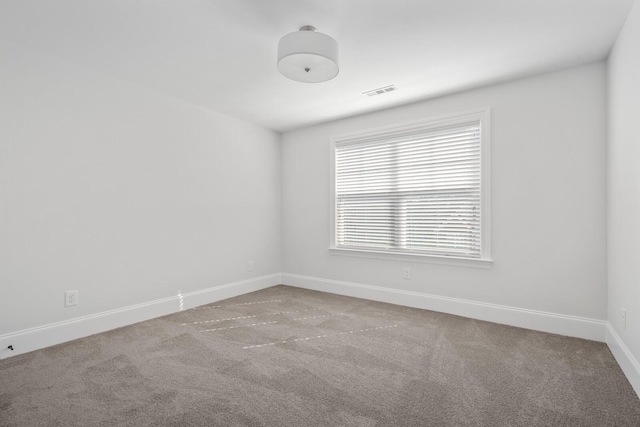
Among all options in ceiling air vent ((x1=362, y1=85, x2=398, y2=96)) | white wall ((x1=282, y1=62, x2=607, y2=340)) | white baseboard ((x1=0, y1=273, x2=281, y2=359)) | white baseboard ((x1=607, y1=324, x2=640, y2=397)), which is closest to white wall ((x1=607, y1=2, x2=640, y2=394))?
white baseboard ((x1=607, y1=324, x2=640, y2=397))

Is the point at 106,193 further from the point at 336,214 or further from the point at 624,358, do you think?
the point at 624,358

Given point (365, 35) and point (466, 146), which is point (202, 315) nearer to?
point (365, 35)

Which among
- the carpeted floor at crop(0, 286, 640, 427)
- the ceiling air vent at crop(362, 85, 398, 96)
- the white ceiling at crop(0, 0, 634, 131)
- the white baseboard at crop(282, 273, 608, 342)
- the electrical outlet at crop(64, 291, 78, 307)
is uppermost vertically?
the white ceiling at crop(0, 0, 634, 131)

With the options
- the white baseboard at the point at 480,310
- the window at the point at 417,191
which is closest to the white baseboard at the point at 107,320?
the white baseboard at the point at 480,310

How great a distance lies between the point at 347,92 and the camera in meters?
3.49

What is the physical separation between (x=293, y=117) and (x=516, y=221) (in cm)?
285

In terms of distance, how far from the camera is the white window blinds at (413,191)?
345 centimetres

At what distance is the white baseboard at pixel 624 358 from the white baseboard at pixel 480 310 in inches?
7.4

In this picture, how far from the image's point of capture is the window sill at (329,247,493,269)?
335cm

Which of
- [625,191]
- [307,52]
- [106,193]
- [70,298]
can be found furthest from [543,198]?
[70,298]

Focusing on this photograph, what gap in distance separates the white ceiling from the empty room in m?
0.02

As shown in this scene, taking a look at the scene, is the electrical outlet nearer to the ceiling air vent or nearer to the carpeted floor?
the carpeted floor

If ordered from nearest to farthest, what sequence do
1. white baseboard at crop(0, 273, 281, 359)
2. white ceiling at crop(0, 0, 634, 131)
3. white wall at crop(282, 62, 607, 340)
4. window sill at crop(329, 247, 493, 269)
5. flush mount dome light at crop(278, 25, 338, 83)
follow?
white ceiling at crop(0, 0, 634, 131) < flush mount dome light at crop(278, 25, 338, 83) < white baseboard at crop(0, 273, 281, 359) < white wall at crop(282, 62, 607, 340) < window sill at crop(329, 247, 493, 269)

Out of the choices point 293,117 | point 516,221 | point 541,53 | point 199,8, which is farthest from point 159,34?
point 516,221
